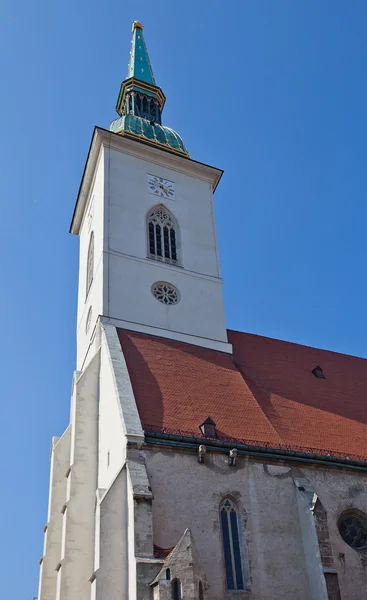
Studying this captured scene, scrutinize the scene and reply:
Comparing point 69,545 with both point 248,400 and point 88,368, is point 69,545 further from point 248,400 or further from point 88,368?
point 248,400

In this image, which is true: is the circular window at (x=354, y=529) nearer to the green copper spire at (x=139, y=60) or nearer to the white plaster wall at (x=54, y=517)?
the white plaster wall at (x=54, y=517)

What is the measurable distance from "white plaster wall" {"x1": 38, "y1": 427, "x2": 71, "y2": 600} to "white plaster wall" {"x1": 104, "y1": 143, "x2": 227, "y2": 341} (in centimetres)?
425

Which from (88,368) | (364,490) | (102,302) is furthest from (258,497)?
(102,302)

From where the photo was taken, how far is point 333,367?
77.0 ft

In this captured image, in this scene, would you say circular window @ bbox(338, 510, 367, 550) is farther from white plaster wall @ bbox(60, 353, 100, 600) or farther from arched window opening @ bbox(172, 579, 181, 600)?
white plaster wall @ bbox(60, 353, 100, 600)

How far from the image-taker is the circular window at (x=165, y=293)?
71.0ft

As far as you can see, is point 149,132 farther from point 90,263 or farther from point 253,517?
point 253,517

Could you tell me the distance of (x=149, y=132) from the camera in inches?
1044

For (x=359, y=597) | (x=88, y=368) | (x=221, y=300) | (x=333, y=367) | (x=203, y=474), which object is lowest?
(x=359, y=597)

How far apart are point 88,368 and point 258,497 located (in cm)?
611

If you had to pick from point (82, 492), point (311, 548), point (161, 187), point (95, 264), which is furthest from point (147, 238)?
point (311, 548)

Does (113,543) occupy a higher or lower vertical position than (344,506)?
lower

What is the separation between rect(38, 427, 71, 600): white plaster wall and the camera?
17.3 metres

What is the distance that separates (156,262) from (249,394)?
578cm
